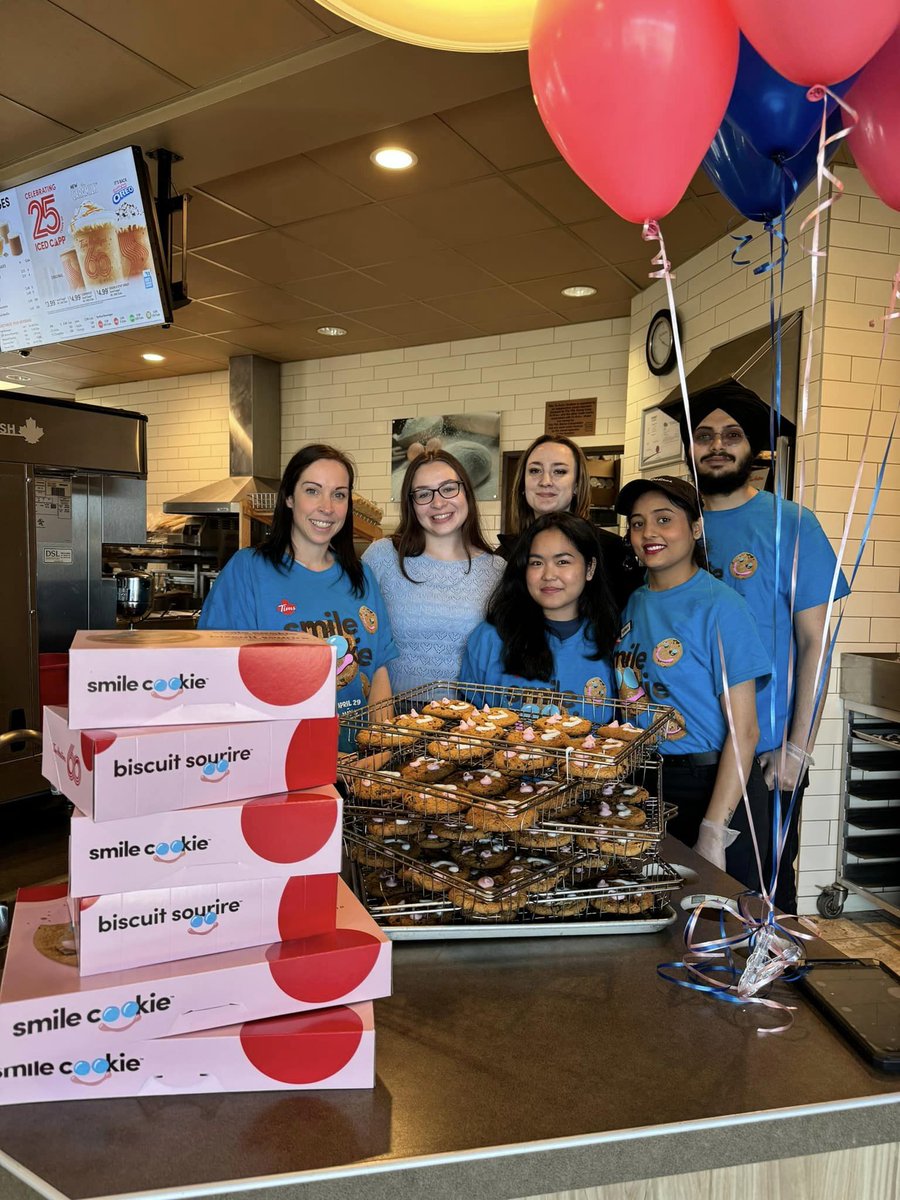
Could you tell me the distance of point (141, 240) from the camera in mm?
2971

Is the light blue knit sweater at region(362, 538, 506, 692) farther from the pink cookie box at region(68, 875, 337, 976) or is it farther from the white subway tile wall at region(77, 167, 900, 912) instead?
the pink cookie box at region(68, 875, 337, 976)

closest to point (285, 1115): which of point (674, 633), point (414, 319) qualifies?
point (674, 633)

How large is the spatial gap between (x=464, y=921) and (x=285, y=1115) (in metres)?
0.34

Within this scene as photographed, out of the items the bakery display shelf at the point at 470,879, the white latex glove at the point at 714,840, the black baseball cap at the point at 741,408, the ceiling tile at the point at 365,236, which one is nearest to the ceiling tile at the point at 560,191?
the ceiling tile at the point at 365,236

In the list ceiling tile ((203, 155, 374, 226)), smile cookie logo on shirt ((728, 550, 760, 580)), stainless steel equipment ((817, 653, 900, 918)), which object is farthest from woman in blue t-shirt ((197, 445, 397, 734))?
stainless steel equipment ((817, 653, 900, 918))

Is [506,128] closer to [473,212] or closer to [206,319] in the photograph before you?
[473,212]

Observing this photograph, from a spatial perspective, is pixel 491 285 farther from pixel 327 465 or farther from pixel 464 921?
pixel 464 921

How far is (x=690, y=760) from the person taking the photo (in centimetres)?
183

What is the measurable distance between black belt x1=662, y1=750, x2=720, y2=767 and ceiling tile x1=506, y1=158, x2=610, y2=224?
2445mm

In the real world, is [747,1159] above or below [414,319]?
below

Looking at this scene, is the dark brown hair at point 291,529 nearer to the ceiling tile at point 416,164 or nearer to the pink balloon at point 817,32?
the pink balloon at point 817,32

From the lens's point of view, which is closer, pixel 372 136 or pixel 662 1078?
pixel 662 1078

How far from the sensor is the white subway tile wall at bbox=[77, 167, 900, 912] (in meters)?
3.17

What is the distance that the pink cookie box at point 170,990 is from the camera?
710 mm
